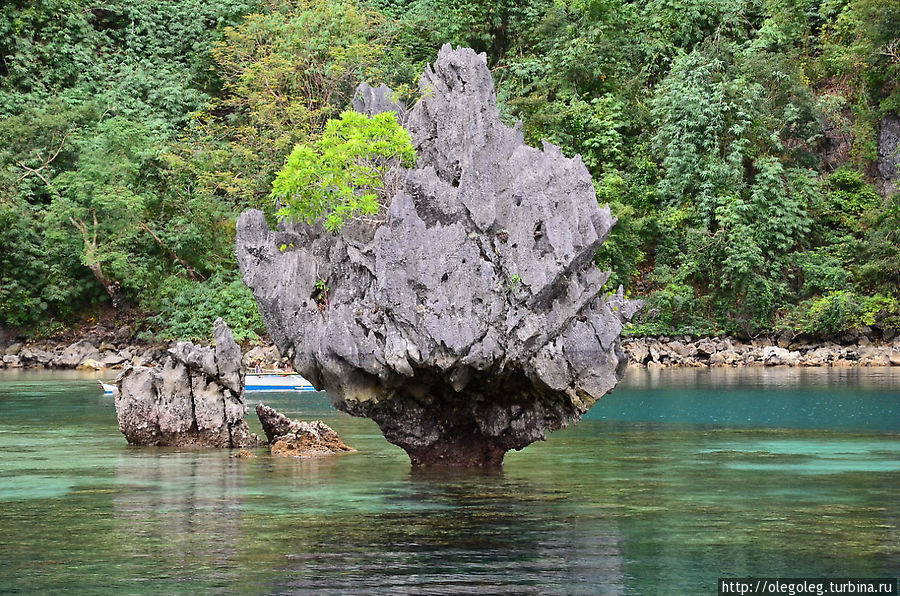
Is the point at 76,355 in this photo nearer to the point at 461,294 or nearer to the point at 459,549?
the point at 461,294

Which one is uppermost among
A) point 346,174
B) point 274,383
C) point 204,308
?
point 346,174

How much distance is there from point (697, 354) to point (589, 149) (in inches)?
458

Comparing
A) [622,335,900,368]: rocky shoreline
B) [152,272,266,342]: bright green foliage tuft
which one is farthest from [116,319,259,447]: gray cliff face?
[622,335,900,368]: rocky shoreline

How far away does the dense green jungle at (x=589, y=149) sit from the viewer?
187 feet

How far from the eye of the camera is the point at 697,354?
57500 millimetres

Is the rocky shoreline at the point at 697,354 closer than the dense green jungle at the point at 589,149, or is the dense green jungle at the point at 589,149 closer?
the rocky shoreline at the point at 697,354

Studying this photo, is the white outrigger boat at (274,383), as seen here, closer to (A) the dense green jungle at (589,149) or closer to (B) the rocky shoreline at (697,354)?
(B) the rocky shoreline at (697,354)

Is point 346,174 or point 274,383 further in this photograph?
point 274,383

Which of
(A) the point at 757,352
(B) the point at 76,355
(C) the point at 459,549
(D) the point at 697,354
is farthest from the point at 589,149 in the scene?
Answer: (C) the point at 459,549

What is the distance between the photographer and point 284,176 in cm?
2381

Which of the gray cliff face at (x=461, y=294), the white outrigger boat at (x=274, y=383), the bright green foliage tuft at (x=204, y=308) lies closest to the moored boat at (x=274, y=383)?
the white outrigger boat at (x=274, y=383)

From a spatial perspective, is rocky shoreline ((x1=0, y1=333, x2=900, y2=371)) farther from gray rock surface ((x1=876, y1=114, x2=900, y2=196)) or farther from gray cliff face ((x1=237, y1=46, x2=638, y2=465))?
gray cliff face ((x1=237, y1=46, x2=638, y2=465))

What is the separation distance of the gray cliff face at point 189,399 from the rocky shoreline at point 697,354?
2456 centimetres

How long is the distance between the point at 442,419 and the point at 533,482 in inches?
96.6
